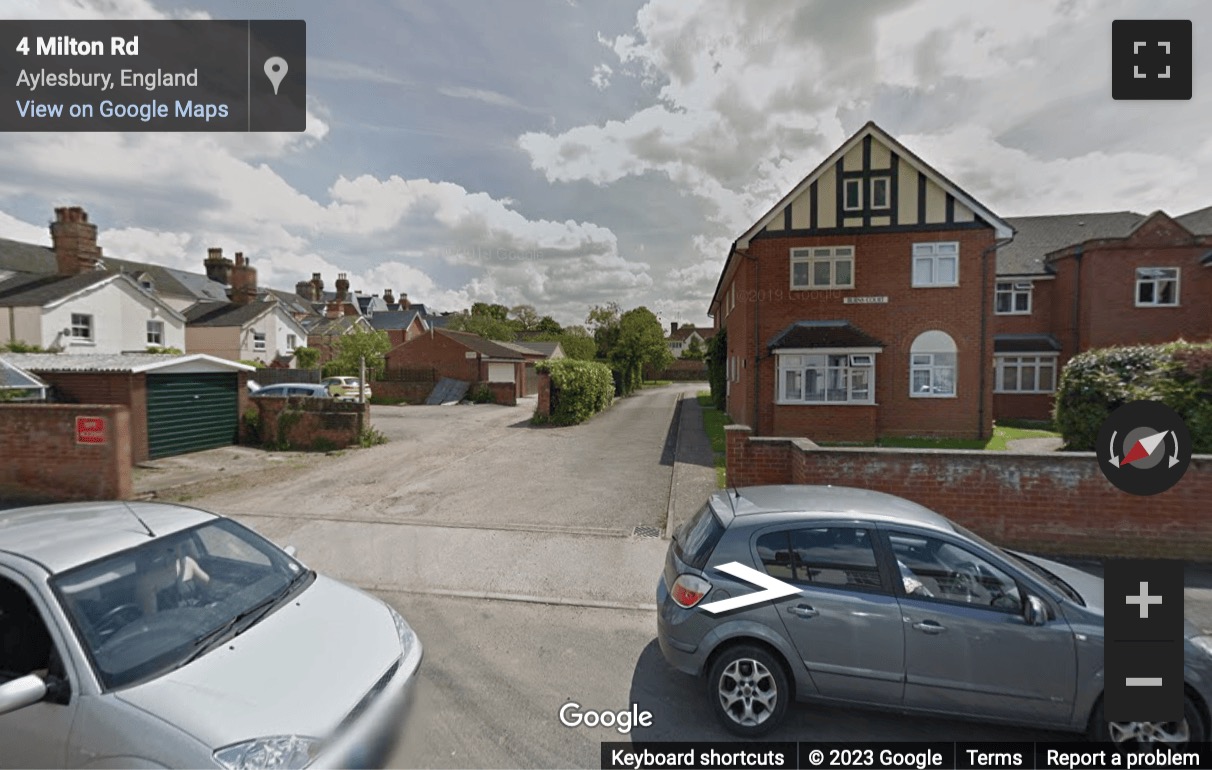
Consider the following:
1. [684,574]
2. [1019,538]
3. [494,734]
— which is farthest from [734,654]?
[1019,538]

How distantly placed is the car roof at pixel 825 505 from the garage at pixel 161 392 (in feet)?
44.3

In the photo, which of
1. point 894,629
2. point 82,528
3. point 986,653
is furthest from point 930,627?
point 82,528

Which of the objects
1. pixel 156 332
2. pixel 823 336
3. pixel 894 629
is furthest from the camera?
pixel 156 332

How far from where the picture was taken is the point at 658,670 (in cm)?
394

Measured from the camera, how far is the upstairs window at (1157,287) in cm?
1748

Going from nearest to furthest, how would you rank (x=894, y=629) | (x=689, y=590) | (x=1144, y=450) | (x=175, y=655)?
(x=175, y=655)
(x=894, y=629)
(x=689, y=590)
(x=1144, y=450)

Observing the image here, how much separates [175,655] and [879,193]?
702 inches

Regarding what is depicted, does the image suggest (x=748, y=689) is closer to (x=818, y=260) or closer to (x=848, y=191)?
(x=818, y=260)

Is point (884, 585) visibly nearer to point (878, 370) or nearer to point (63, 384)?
point (878, 370)

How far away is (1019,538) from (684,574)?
18.3 feet

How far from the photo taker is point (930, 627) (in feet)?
10.3

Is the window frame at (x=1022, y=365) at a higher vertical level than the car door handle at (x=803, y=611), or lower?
higher

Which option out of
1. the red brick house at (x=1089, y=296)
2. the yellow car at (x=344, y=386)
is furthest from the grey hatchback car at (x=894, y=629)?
the yellow car at (x=344, y=386)

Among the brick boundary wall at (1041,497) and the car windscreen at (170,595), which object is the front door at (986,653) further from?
the car windscreen at (170,595)
